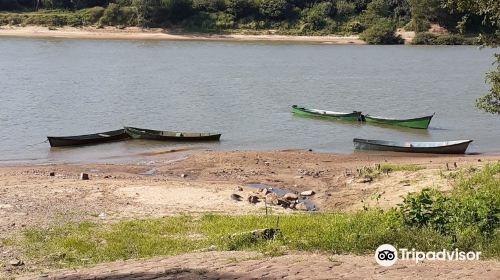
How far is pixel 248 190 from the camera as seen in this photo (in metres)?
21.4

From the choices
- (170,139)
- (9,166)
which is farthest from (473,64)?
(9,166)

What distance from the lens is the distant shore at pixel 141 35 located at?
309 feet

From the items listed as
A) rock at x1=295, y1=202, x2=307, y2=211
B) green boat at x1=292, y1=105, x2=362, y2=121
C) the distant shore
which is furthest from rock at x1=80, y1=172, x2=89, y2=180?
the distant shore

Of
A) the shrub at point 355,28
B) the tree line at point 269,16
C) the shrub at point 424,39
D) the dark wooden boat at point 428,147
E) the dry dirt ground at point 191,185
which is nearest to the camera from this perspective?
the dry dirt ground at point 191,185

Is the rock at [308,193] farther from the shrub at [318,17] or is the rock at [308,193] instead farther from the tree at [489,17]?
the shrub at [318,17]

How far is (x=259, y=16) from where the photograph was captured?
99750mm

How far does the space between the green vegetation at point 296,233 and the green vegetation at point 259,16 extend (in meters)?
82.2

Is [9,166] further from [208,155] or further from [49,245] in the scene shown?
[49,245]

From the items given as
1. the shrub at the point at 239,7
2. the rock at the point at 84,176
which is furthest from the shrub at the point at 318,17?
the rock at the point at 84,176

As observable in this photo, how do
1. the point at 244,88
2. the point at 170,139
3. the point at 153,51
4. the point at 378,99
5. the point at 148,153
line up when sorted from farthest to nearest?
the point at 153,51, the point at 244,88, the point at 378,99, the point at 170,139, the point at 148,153

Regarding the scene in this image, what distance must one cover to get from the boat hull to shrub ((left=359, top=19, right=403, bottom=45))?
63514mm

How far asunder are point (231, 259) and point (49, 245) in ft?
15.9

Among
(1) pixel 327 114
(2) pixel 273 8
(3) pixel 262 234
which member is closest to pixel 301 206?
(3) pixel 262 234

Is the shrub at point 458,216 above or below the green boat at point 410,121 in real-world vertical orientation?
above
